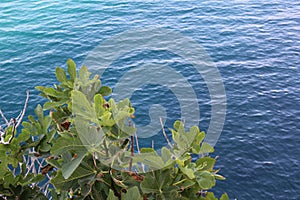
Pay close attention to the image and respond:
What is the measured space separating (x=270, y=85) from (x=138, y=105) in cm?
697

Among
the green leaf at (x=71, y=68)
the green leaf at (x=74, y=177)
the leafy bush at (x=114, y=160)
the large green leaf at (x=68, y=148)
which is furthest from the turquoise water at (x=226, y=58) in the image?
the large green leaf at (x=68, y=148)

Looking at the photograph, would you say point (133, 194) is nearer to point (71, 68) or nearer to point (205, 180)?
point (205, 180)

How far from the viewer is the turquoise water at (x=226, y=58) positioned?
667 inches

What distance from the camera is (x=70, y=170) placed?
2.44m

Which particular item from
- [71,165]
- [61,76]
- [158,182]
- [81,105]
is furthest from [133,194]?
[61,76]

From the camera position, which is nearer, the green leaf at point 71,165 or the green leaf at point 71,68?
the green leaf at point 71,165

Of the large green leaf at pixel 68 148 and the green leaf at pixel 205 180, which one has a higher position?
the large green leaf at pixel 68 148

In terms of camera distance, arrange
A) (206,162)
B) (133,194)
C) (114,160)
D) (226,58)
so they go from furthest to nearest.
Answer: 1. (226,58)
2. (206,162)
3. (114,160)
4. (133,194)

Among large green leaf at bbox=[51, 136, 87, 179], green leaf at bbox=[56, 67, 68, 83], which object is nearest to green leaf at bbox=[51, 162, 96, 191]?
large green leaf at bbox=[51, 136, 87, 179]

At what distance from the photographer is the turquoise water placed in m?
16.9

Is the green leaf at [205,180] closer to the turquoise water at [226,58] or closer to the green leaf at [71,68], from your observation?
the green leaf at [71,68]

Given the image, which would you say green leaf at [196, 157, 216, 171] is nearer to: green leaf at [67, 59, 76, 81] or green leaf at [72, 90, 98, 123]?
green leaf at [72, 90, 98, 123]

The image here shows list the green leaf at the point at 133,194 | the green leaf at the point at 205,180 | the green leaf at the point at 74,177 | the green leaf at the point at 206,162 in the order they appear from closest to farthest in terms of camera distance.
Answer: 1. the green leaf at the point at 133,194
2. the green leaf at the point at 205,180
3. the green leaf at the point at 74,177
4. the green leaf at the point at 206,162

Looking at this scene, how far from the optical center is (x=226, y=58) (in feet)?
79.8
